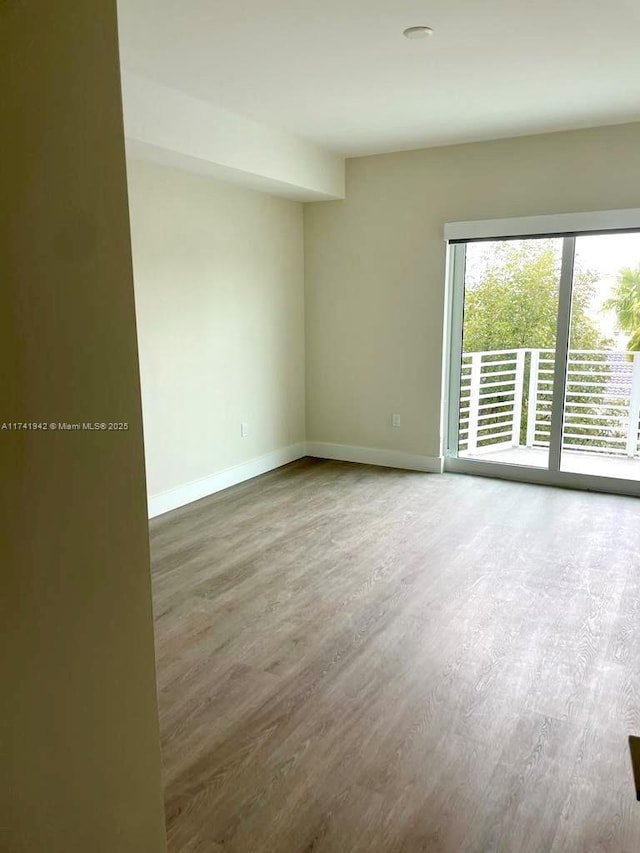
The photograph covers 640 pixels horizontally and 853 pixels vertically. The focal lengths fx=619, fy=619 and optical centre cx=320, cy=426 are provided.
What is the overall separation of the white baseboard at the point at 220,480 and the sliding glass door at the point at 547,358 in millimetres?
1501

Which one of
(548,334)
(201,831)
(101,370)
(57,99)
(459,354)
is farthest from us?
(459,354)

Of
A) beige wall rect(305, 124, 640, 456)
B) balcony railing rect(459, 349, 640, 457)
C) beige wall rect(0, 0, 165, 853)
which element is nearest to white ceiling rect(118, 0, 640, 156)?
beige wall rect(305, 124, 640, 456)

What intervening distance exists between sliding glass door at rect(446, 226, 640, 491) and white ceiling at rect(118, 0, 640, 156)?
97 centimetres

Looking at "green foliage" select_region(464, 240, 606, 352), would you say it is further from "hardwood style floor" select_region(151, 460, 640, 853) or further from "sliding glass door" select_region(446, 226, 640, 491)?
"hardwood style floor" select_region(151, 460, 640, 853)

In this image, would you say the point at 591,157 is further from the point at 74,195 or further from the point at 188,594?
the point at 74,195

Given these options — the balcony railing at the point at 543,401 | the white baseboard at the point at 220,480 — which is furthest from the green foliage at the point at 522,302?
the white baseboard at the point at 220,480

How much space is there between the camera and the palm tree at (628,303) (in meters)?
4.53

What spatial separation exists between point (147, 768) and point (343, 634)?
163 centimetres

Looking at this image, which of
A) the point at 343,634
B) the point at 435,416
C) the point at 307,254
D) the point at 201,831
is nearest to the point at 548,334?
the point at 435,416

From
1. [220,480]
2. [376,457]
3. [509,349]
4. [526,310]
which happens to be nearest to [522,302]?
[526,310]

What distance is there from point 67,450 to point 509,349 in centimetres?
455

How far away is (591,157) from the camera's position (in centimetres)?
439

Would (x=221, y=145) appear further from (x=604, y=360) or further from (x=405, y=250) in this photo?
(x=604, y=360)

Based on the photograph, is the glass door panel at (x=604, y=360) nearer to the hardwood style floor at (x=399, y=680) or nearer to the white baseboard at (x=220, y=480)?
the hardwood style floor at (x=399, y=680)
